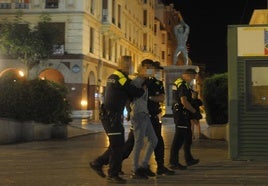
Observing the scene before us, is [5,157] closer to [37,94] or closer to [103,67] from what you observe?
[37,94]

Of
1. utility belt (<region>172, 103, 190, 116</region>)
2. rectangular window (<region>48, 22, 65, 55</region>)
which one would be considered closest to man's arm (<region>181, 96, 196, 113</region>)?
utility belt (<region>172, 103, 190, 116</region>)

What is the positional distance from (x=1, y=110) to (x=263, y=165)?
9820 mm

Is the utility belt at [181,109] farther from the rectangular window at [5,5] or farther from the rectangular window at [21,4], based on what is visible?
the rectangular window at [5,5]

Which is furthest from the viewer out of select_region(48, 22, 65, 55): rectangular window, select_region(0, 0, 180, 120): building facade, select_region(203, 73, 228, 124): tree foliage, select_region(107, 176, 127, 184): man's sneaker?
select_region(0, 0, 180, 120): building facade

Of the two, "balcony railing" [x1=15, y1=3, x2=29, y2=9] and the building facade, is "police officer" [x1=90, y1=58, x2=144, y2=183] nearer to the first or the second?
the building facade

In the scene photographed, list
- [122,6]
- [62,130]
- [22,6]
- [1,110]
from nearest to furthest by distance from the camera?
[1,110] → [62,130] → [22,6] → [122,6]

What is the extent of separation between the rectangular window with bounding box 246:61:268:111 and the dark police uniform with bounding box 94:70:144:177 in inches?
131

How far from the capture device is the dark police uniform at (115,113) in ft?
25.9

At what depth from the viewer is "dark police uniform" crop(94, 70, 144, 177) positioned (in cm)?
789

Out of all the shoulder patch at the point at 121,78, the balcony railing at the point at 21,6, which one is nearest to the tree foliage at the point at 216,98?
the shoulder patch at the point at 121,78

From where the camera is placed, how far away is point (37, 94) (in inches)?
689

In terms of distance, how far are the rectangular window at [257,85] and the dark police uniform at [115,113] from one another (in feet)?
10.9

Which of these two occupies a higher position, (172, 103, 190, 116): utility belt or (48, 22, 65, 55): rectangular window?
(48, 22, 65, 55): rectangular window

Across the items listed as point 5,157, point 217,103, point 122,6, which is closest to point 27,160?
point 5,157
